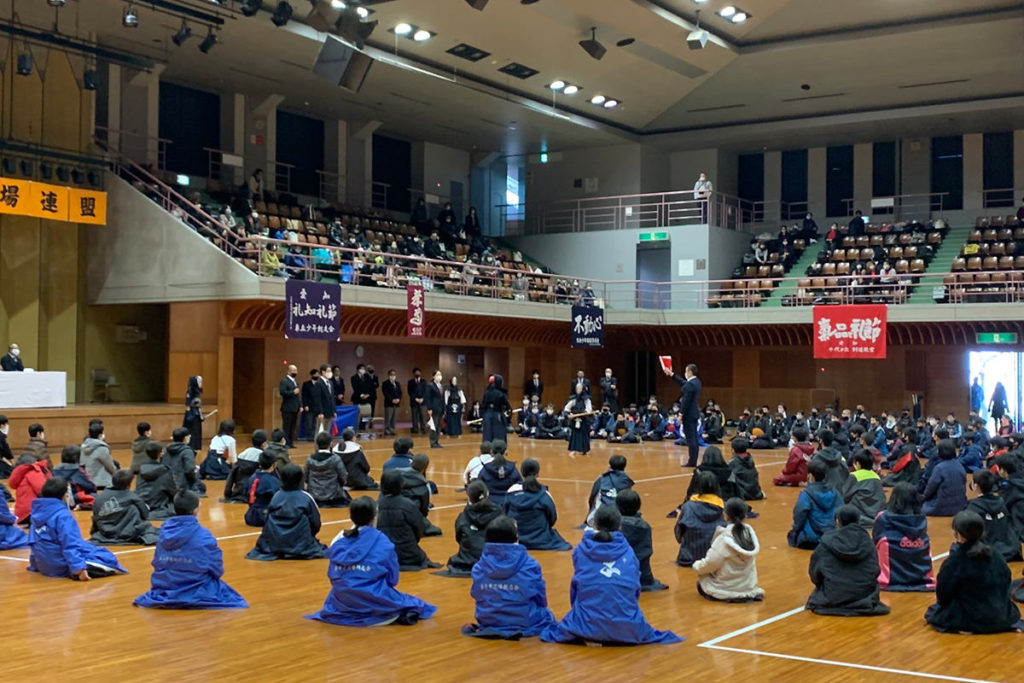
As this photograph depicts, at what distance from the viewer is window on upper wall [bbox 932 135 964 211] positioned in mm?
35438

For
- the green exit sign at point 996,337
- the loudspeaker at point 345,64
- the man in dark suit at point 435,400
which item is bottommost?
the man in dark suit at point 435,400

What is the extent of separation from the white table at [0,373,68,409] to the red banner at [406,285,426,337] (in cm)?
710

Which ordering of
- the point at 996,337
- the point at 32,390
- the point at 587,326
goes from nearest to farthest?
the point at 32,390 → the point at 996,337 → the point at 587,326

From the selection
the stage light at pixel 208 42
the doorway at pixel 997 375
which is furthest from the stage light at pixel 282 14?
the doorway at pixel 997 375

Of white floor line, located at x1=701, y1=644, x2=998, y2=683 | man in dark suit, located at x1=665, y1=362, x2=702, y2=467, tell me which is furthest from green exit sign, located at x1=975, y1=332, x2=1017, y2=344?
A: white floor line, located at x1=701, y1=644, x2=998, y2=683

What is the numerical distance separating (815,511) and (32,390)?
15318 mm

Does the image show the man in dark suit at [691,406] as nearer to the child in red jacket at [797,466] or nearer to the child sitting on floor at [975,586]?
the child in red jacket at [797,466]

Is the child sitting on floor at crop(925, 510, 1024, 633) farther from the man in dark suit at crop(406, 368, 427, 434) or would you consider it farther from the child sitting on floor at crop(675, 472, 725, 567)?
the man in dark suit at crop(406, 368, 427, 434)

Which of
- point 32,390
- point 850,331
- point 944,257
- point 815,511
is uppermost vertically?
point 944,257

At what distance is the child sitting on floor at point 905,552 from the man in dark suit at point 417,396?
17.1m

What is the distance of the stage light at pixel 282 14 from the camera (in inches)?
856

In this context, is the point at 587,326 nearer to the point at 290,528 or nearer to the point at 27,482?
the point at 27,482

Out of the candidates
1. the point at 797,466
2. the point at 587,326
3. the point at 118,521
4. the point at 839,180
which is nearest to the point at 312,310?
the point at 587,326

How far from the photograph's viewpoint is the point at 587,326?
96.0ft
